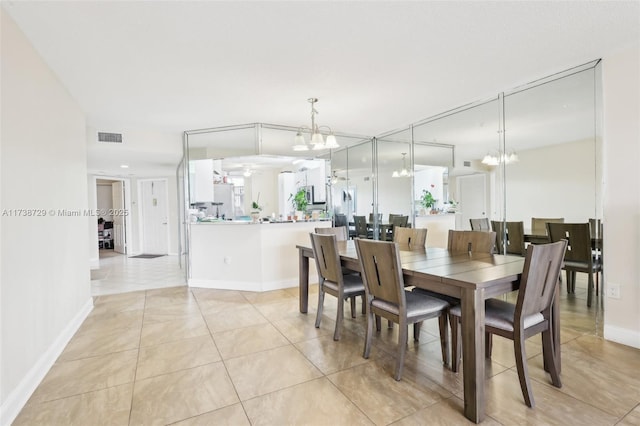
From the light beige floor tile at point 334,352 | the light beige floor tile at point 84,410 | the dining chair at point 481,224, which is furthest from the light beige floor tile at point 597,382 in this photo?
the light beige floor tile at point 84,410

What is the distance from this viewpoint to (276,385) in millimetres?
2062

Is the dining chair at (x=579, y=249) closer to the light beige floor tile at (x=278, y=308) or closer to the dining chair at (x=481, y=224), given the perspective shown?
the dining chair at (x=481, y=224)

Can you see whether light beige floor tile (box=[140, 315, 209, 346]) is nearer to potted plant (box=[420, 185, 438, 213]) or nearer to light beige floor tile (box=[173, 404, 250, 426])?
light beige floor tile (box=[173, 404, 250, 426])

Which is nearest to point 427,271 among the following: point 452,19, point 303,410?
point 303,410

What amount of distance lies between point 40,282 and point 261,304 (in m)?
2.09

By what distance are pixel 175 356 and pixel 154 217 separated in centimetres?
629

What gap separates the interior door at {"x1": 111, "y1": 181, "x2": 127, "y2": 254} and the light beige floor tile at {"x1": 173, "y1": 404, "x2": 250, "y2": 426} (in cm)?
759

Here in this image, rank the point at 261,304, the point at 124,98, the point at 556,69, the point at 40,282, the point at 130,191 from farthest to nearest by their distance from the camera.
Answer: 1. the point at 130,191
2. the point at 261,304
3. the point at 124,98
4. the point at 556,69
5. the point at 40,282

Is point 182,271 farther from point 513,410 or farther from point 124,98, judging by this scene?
point 513,410

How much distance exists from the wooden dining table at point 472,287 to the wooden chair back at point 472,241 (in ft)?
0.85

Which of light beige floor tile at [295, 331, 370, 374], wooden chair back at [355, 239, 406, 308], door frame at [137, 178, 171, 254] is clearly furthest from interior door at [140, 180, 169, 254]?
wooden chair back at [355, 239, 406, 308]

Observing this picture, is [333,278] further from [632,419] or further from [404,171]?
[404,171]

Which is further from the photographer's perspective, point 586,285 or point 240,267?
point 240,267

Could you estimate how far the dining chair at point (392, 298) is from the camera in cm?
208
